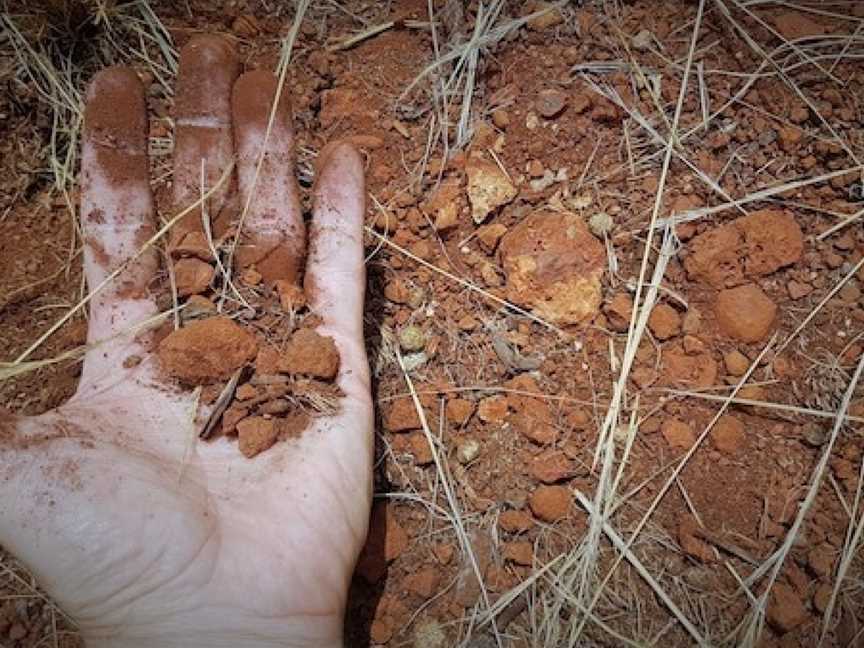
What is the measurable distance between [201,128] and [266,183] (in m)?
0.22

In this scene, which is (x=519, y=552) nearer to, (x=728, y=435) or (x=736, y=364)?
(x=728, y=435)

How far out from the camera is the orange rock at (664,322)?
1698 millimetres

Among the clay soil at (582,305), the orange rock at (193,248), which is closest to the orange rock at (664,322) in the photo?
the clay soil at (582,305)

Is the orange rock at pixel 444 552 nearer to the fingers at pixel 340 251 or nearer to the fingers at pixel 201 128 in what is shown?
the fingers at pixel 340 251

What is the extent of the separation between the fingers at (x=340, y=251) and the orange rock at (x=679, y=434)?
74 cm

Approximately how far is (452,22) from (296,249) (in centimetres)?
82

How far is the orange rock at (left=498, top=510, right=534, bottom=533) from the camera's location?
1.63 metres

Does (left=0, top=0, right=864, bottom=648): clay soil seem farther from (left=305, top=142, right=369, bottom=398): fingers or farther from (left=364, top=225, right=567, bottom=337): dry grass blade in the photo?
(left=305, top=142, right=369, bottom=398): fingers

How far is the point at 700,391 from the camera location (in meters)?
1.67

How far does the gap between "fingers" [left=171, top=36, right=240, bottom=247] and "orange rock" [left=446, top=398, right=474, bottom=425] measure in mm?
764

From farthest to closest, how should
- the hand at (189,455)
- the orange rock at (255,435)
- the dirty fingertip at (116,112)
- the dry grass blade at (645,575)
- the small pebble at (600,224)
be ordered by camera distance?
the small pebble at (600,224) < the dirty fingertip at (116,112) < the dry grass blade at (645,575) < the orange rock at (255,435) < the hand at (189,455)

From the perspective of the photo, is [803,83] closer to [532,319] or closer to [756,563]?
[532,319]

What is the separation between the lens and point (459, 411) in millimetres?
1716

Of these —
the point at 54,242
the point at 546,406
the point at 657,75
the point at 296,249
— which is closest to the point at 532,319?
the point at 546,406
